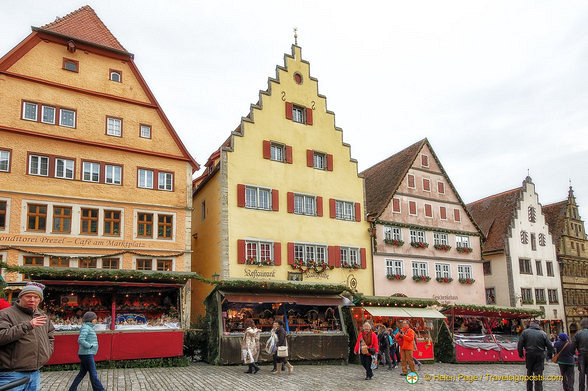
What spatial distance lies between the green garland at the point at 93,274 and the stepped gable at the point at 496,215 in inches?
1134

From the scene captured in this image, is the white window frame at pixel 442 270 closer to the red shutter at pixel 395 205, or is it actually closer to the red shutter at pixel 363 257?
the red shutter at pixel 395 205

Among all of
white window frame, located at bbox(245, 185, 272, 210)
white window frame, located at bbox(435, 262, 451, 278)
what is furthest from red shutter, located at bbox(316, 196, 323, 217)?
white window frame, located at bbox(435, 262, 451, 278)

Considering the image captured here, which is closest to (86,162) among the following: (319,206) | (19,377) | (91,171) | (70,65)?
(91,171)

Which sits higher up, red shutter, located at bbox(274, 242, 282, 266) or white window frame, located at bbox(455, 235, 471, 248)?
white window frame, located at bbox(455, 235, 471, 248)

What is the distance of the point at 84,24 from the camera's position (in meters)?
24.9

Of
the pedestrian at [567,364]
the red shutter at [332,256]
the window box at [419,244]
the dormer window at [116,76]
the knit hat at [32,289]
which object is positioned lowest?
the pedestrian at [567,364]

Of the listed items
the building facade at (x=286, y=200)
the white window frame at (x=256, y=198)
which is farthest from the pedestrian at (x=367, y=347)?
the white window frame at (x=256, y=198)

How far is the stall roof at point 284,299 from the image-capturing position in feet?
62.6

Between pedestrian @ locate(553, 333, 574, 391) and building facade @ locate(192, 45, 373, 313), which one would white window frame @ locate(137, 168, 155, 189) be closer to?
building facade @ locate(192, 45, 373, 313)

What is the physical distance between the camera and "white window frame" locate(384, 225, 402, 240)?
32000 millimetres

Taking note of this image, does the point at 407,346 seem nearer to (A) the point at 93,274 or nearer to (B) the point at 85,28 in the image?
(A) the point at 93,274

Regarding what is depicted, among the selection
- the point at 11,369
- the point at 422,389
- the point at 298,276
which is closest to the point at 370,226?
the point at 298,276

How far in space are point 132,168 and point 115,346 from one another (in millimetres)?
9992

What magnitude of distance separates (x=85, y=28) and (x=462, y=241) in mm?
27325
